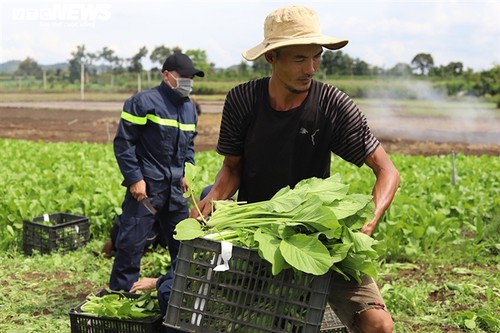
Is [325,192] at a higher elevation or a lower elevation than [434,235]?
Answer: higher

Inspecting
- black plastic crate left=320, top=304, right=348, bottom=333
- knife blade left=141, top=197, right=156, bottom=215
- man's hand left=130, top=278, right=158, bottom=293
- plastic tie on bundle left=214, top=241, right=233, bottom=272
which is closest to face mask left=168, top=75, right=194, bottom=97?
knife blade left=141, top=197, right=156, bottom=215

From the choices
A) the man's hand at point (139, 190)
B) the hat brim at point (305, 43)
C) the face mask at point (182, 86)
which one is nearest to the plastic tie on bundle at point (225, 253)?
the hat brim at point (305, 43)

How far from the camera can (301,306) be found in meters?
2.67

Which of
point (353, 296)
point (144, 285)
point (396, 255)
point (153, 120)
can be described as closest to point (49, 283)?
point (144, 285)

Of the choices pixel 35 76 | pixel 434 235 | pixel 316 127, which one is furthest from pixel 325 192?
pixel 35 76

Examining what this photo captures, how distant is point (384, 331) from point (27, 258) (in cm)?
485

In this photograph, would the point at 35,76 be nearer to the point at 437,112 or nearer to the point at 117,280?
the point at 437,112

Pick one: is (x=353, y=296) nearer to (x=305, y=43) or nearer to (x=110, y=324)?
(x=305, y=43)

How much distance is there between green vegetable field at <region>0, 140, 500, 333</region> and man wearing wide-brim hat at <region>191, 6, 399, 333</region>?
37 cm

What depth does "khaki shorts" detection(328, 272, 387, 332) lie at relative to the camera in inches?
128

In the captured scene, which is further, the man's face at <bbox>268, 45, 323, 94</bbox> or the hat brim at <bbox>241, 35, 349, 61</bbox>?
the man's face at <bbox>268, 45, 323, 94</bbox>

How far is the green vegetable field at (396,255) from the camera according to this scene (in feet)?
17.5

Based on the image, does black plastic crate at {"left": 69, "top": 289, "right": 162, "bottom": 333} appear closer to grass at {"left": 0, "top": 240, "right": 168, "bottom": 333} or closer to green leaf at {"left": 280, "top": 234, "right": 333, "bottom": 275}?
grass at {"left": 0, "top": 240, "right": 168, "bottom": 333}

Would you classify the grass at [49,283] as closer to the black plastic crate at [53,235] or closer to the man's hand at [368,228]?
the black plastic crate at [53,235]
